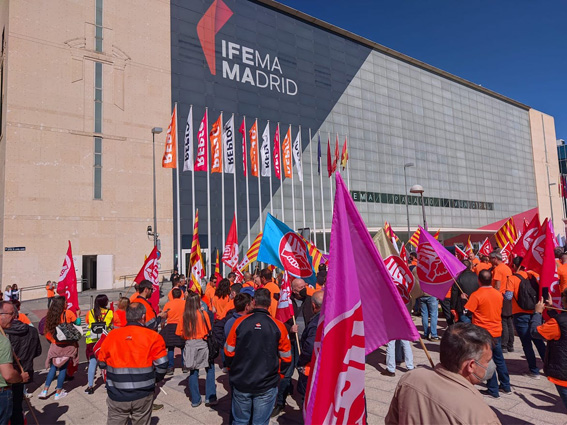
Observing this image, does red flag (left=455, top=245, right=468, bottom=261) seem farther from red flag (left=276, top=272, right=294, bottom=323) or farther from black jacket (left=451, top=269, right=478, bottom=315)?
red flag (left=276, top=272, right=294, bottom=323)

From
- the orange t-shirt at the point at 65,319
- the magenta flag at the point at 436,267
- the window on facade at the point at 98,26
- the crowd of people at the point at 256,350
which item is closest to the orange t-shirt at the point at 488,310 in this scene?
the crowd of people at the point at 256,350

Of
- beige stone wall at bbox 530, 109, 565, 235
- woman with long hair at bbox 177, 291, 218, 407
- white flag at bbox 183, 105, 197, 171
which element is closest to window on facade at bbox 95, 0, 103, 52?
white flag at bbox 183, 105, 197, 171

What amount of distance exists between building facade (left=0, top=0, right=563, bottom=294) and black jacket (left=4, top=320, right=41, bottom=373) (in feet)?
72.5

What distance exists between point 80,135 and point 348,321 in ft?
91.9

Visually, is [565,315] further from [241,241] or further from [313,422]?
[241,241]

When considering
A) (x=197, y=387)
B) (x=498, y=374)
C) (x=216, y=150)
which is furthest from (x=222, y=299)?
(x=216, y=150)

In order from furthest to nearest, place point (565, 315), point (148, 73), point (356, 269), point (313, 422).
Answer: point (148, 73) < point (565, 315) < point (356, 269) < point (313, 422)

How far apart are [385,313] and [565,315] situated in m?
3.02

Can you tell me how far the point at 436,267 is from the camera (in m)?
7.44

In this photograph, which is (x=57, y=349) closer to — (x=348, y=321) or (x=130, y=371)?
(x=130, y=371)

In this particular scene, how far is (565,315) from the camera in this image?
4.94 meters

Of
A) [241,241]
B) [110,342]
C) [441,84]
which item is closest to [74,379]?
[110,342]

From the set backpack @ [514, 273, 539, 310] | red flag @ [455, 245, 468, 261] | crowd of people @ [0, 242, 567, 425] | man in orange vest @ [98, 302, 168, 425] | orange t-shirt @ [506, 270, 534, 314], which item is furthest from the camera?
red flag @ [455, 245, 468, 261]

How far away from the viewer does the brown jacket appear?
2191 millimetres
